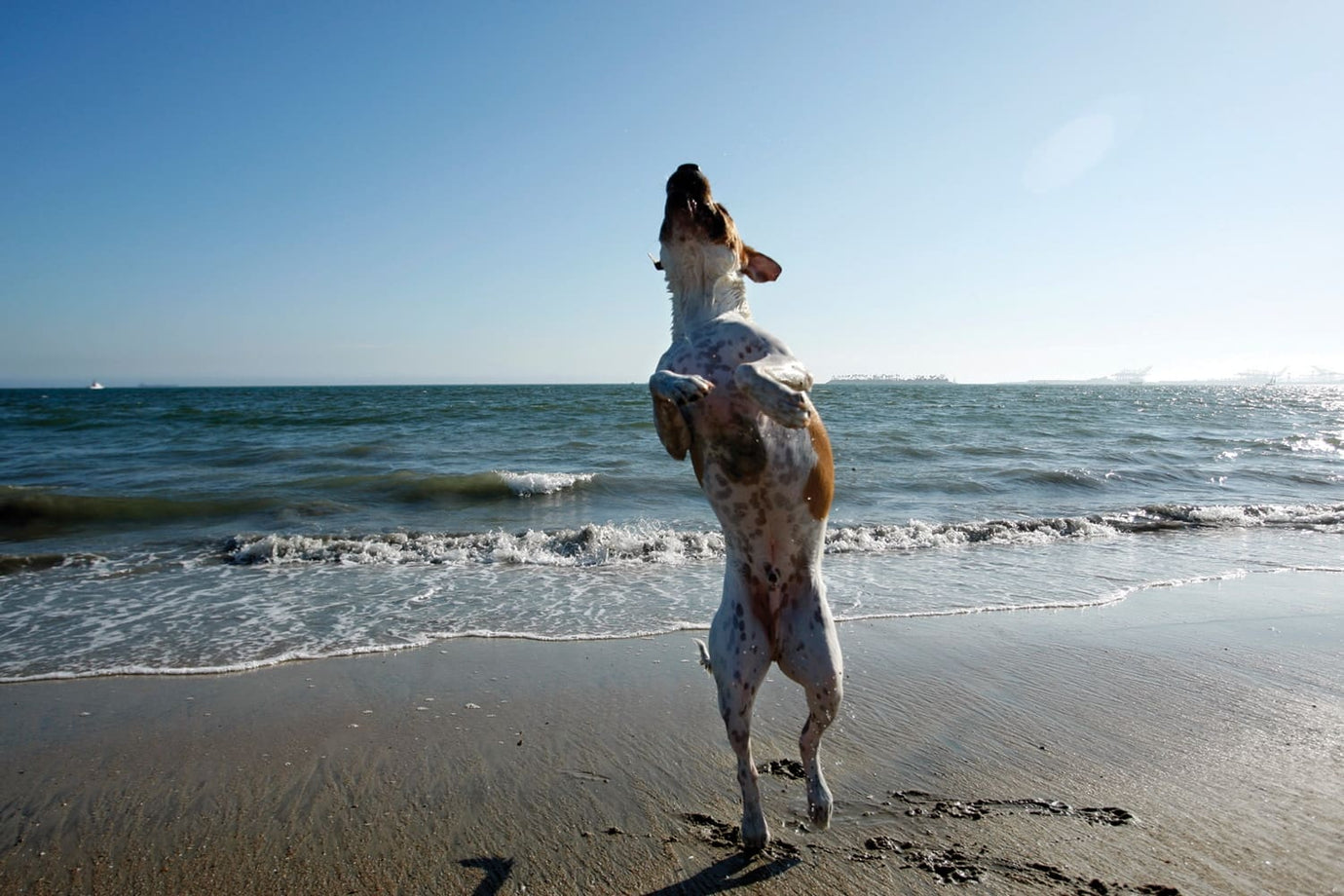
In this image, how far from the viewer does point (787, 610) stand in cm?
265

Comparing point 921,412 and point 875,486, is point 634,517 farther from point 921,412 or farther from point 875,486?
point 921,412

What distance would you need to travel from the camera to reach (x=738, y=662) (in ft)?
8.54

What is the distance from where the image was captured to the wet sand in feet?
9.49

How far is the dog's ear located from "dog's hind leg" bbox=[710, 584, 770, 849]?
46.6 inches

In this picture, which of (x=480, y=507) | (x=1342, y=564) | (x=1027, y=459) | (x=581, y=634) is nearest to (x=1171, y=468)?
(x=1027, y=459)

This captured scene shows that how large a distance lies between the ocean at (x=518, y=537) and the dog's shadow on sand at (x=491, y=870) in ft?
9.63

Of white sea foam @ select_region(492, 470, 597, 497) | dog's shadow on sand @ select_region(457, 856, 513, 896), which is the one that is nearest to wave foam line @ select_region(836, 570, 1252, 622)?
dog's shadow on sand @ select_region(457, 856, 513, 896)

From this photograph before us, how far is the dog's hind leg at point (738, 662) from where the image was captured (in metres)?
2.60

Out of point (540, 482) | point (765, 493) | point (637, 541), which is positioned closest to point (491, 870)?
point (765, 493)

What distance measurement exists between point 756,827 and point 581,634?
3.32m

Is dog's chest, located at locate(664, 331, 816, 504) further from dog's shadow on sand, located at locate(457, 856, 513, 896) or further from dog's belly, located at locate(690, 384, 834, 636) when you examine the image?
dog's shadow on sand, located at locate(457, 856, 513, 896)

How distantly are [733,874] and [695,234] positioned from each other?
93.3 inches

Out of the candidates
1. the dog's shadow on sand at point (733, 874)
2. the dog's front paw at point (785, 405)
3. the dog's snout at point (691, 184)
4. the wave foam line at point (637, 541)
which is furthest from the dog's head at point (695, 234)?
the wave foam line at point (637, 541)

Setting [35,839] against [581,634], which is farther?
[581,634]
